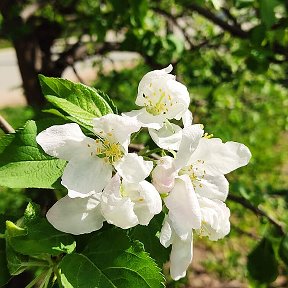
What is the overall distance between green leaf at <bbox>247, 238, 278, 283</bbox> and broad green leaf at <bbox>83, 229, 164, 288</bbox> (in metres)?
0.84

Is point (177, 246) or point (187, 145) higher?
point (187, 145)

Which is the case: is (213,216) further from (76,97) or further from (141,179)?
(76,97)

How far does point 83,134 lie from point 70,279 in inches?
10.6

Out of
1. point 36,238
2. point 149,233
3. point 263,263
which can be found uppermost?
point 36,238

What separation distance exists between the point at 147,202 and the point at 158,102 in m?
0.24

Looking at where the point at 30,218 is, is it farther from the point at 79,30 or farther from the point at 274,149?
the point at 274,149

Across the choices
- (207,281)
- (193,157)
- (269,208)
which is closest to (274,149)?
(207,281)

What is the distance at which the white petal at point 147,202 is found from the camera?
39.0 inches

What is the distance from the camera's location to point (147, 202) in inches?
39.0

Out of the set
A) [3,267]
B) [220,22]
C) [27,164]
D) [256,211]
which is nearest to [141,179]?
[27,164]

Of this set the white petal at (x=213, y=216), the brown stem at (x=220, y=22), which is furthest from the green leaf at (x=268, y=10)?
the white petal at (x=213, y=216)

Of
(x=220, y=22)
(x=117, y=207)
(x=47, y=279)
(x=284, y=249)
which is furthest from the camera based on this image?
(x=220, y=22)

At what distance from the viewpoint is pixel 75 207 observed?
104cm

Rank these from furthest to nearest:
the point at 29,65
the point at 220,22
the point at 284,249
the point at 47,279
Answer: the point at 29,65
the point at 220,22
the point at 284,249
the point at 47,279
